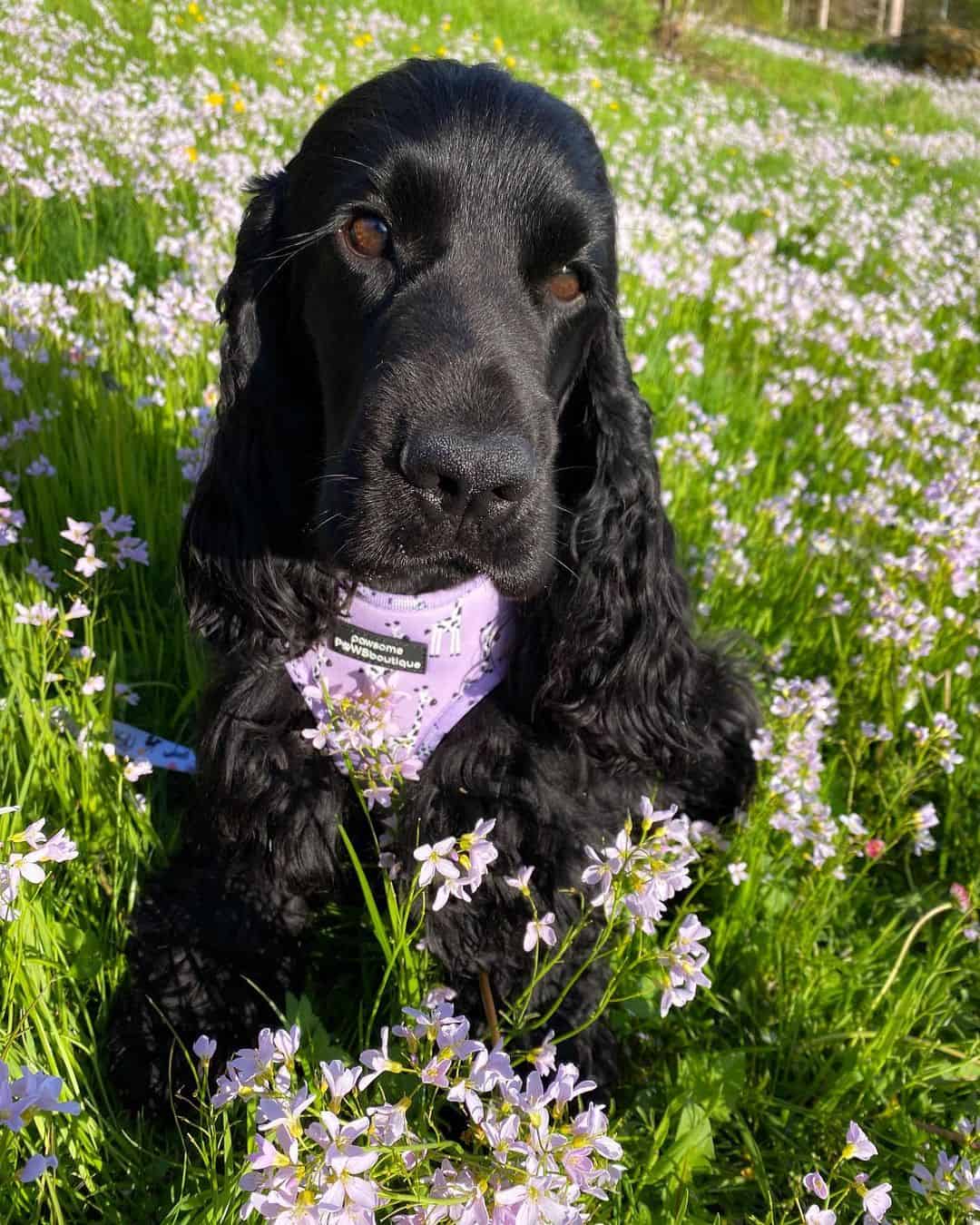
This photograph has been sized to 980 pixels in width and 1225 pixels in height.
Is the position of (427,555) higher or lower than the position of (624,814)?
higher

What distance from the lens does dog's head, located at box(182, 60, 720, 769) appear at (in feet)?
4.67

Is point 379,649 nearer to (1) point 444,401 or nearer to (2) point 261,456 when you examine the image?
(2) point 261,456

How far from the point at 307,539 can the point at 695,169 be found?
649 cm

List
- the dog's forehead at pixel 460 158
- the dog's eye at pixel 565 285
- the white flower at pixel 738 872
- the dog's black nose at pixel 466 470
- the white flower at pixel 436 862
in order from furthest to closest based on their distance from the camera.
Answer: the white flower at pixel 738 872, the dog's eye at pixel 565 285, the dog's forehead at pixel 460 158, the dog's black nose at pixel 466 470, the white flower at pixel 436 862

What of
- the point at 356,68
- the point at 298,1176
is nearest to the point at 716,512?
the point at 298,1176

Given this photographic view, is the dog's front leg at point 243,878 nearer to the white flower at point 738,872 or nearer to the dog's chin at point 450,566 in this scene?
the dog's chin at point 450,566

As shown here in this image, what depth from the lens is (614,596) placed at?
2.02 meters

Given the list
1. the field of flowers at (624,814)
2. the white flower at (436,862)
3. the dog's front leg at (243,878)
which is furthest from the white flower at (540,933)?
the dog's front leg at (243,878)

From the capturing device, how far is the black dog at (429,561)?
1.63 metres

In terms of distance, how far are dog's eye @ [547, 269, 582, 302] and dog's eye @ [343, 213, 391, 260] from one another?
12.9 inches

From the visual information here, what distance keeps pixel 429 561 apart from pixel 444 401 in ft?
Answer: 0.83

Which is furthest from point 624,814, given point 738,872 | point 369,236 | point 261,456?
point 369,236

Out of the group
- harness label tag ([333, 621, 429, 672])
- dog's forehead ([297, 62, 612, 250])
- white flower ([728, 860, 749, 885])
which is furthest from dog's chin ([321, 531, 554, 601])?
white flower ([728, 860, 749, 885])

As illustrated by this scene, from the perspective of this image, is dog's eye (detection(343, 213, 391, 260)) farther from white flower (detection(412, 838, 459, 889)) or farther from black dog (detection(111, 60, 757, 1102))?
white flower (detection(412, 838, 459, 889))
